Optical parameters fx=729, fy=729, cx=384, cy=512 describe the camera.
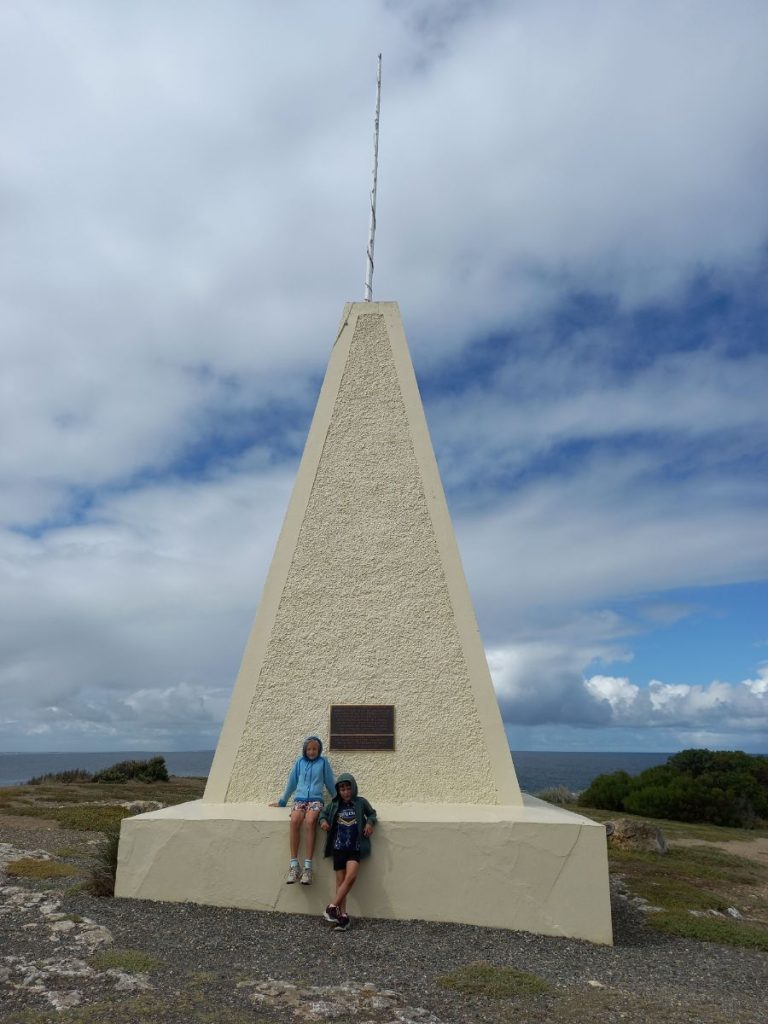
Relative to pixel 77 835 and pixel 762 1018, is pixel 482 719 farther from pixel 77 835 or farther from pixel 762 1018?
Result: pixel 77 835

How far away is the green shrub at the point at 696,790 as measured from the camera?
1938cm

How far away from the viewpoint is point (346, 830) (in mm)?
6312

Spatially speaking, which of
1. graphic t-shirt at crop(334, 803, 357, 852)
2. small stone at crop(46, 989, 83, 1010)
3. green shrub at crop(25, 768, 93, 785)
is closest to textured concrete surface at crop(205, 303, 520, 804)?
graphic t-shirt at crop(334, 803, 357, 852)

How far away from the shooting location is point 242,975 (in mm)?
4762

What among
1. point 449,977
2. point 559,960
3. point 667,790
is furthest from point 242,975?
point 667,790

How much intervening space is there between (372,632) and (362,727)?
0.96 metres

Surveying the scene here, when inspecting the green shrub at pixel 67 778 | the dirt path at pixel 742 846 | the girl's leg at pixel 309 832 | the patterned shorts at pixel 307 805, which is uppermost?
the patterned shorts at pixel 307 805

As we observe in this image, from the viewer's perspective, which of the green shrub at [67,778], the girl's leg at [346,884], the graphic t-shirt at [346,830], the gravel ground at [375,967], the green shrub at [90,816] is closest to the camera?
the gravel ground at [375,967]

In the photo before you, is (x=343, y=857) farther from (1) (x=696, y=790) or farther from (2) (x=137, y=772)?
(2) (x=137, y=772)

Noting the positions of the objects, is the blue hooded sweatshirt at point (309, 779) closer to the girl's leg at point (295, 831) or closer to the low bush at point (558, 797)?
the girl's leg at point (295, 831)

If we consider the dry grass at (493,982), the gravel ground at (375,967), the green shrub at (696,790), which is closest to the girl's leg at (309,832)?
the gravel ground at (375,967)

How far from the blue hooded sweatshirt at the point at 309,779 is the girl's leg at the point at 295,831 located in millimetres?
199

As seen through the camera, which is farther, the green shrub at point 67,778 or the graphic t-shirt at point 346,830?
the green shrub at point 67,778

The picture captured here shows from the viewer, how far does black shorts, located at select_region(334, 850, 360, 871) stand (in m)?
6.30
